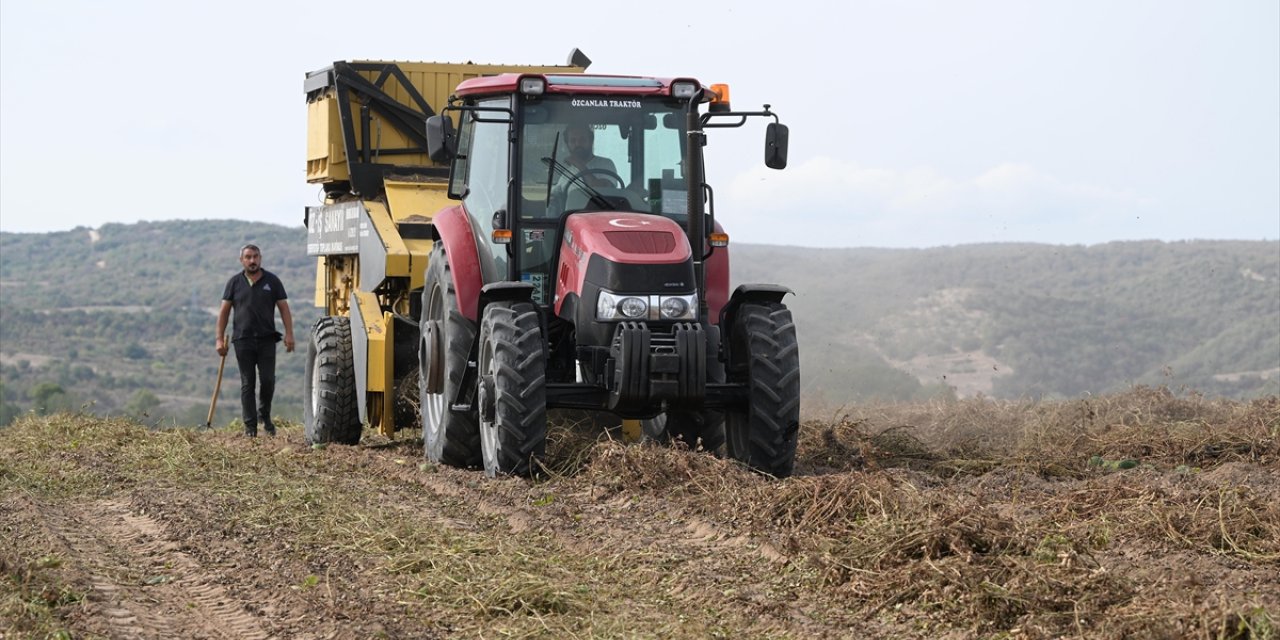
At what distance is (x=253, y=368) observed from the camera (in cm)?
1348

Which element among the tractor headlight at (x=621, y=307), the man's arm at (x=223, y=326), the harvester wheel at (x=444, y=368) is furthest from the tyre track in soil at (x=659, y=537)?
the man's arm at (x=223, y=326)

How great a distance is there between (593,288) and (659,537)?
216 cm

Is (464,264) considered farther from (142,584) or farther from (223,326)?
(223,326)

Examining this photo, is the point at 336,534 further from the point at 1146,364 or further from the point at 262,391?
the point at 1146,364

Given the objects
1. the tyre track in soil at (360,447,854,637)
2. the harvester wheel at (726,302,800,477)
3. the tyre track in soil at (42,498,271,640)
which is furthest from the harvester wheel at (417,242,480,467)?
the tyre track in soil at (42,498,271,640)

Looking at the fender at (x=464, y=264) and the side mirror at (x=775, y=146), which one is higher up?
the side mirror at (x=775, y=146)

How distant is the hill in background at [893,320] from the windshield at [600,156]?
897 cm

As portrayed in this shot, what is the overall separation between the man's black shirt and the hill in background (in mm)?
7245

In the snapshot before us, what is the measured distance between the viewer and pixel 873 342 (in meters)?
47.3

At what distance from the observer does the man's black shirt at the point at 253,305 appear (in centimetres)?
1337

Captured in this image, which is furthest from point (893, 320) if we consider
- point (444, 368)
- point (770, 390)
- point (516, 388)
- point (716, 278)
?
point (516, 388)

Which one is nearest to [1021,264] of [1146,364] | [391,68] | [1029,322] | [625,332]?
[1029,322]

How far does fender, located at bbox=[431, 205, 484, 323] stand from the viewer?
990 cm

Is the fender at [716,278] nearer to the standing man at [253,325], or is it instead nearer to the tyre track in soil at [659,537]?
the tyre track in soil at [659,537]
